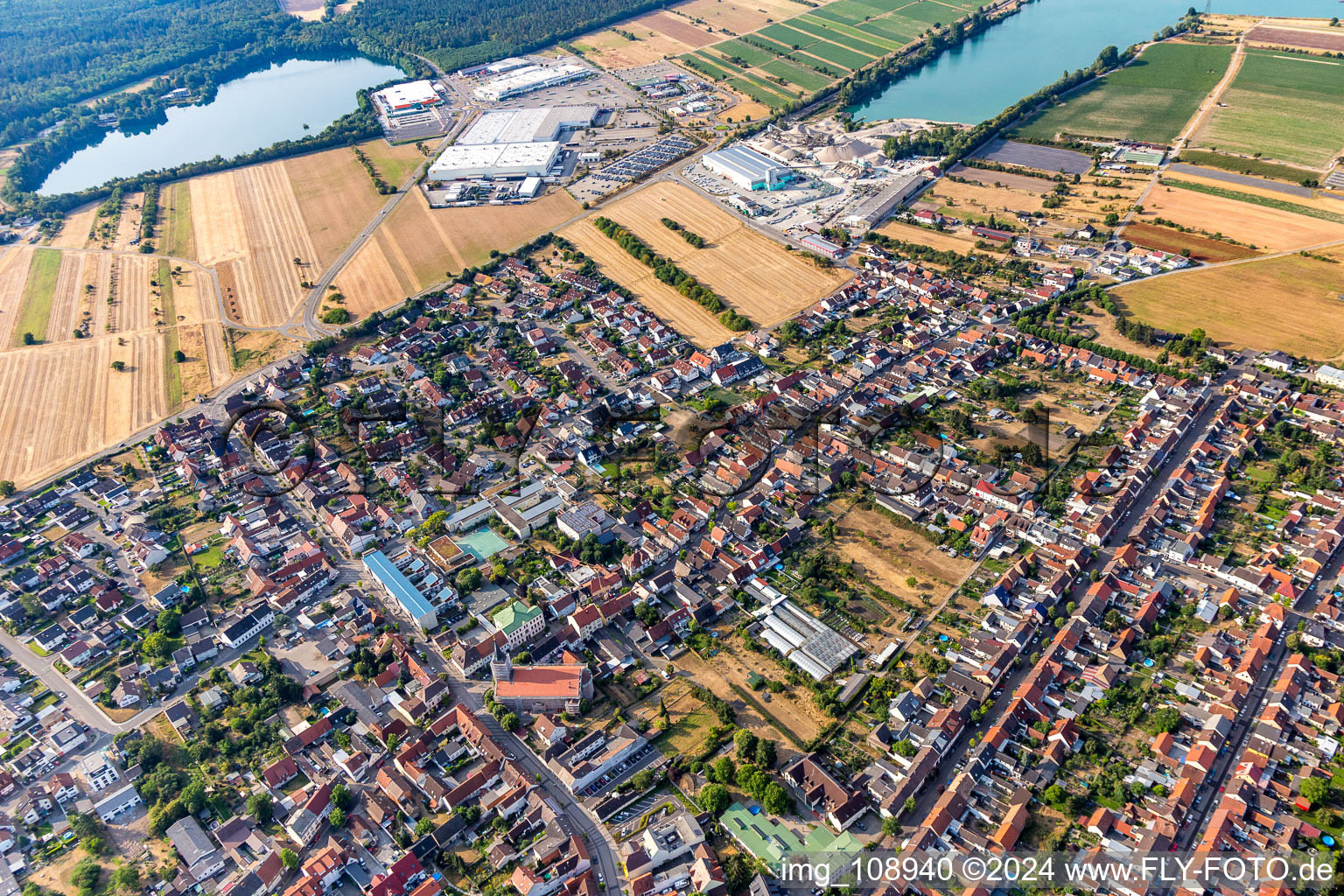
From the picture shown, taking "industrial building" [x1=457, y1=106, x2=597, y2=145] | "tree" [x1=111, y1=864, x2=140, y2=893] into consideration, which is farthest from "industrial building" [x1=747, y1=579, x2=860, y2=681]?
"industrial building" [x1=457, y1=106, x2=597, y2=145]

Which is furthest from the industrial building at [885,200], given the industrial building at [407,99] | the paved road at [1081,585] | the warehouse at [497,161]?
the industrial building at [407,99]

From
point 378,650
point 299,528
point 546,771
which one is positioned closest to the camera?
point 546,771

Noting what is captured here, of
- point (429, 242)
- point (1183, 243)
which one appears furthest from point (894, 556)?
point (429, 242)

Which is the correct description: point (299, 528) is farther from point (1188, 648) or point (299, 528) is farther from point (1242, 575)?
point (1242, 575)

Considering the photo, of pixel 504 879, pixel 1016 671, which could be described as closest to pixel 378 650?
pixel 504 879

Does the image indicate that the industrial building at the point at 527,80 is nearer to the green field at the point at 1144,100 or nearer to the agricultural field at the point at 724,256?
the agricultural field at the point at 724,256

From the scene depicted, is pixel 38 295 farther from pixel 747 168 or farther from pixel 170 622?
pixel 747 168
